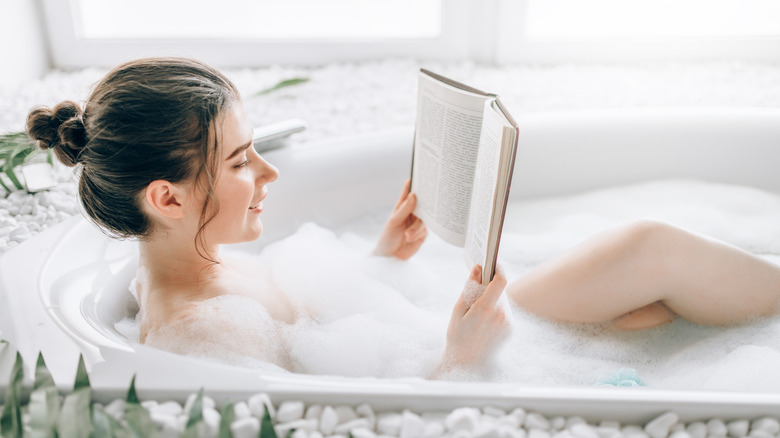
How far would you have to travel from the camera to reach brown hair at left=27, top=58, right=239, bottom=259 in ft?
2.96

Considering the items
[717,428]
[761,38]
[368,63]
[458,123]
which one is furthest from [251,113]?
[761,38]

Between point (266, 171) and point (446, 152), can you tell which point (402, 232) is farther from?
point (266, 171)

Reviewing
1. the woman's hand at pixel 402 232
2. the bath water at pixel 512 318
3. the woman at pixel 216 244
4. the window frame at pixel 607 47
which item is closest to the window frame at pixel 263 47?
the window frame at pixel 607 47

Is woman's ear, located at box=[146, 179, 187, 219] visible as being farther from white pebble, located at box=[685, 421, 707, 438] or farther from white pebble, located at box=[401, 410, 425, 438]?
white pebble, located at box=[685, 421, 707, 438]

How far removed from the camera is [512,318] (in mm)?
1087

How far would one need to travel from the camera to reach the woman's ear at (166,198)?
0.92m

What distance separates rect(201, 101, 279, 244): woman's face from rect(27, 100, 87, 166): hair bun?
0.19 meters

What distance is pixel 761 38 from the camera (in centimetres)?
240

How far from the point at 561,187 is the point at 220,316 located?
40.0 inches

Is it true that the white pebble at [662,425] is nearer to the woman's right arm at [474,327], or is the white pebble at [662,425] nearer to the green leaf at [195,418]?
the woman's right arm at [474,327]

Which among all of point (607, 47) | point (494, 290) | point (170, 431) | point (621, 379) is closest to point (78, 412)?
point (170, 431)

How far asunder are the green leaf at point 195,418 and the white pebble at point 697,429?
55 cm

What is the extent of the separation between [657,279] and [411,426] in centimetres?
59

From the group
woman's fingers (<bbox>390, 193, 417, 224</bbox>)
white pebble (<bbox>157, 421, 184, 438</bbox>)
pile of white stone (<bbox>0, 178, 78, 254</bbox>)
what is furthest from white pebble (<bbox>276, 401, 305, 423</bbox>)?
pile of white stone (<bbox>0, 178, 78, 254</bbox>)
